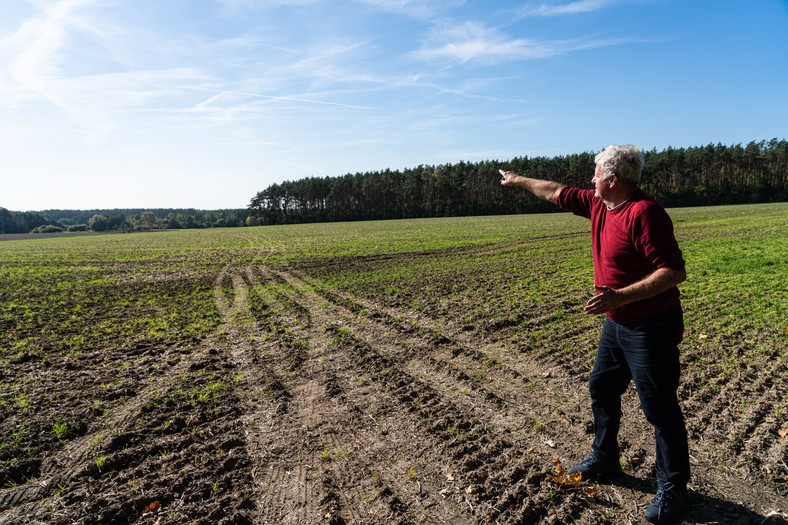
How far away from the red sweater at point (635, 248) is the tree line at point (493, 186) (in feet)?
273

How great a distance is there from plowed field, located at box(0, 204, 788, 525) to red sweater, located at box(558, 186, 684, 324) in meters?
1.61

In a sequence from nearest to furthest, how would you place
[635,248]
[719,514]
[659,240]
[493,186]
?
1. [659,240]
2. [635,248]
3. [719,514]
4. [493,186]

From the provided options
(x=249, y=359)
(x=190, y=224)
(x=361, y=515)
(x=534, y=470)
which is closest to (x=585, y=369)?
(x=534, y=470)

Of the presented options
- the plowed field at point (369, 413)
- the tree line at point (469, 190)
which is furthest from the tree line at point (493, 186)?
the plowed field at point (369, 413)

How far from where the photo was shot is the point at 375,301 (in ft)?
38.0

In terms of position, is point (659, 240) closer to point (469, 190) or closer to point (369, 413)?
point (369, 413)

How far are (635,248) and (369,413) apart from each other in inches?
136

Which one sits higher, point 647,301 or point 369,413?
point 647,301

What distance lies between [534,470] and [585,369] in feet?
8.87

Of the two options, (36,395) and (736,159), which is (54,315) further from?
(736,159)

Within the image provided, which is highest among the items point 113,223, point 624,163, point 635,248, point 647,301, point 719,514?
point 113,223

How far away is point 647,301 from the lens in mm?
3121

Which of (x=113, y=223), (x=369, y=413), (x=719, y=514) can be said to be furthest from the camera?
(x=113, y=223)

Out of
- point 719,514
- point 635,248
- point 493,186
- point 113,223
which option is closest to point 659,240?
point 635,248
